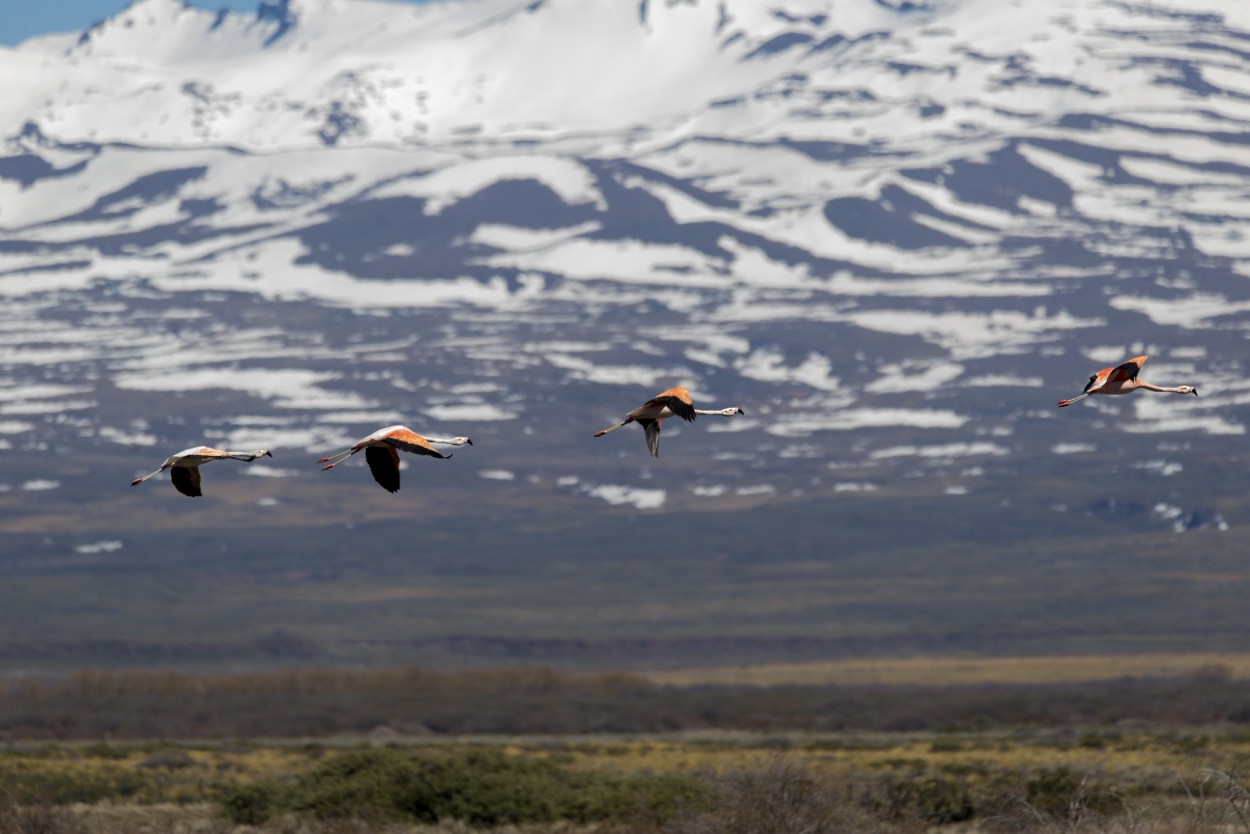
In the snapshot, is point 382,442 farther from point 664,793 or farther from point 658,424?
point 664,793

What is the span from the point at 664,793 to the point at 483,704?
74.3 metres

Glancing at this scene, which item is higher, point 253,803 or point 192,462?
point 192,462

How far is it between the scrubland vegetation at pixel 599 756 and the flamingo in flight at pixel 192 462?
1299 centimetres

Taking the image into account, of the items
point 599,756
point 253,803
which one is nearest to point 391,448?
point 253,803

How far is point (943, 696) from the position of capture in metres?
121

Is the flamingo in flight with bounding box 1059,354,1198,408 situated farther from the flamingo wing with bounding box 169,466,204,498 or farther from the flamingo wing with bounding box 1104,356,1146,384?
the flamingo wing with bounding box 169,466,204,498

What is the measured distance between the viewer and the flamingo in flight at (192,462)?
16.1 metres

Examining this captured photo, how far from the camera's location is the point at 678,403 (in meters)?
16.4

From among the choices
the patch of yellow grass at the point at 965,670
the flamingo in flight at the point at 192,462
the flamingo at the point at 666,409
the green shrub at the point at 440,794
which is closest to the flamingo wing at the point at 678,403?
the flamingo at the point at 666,409

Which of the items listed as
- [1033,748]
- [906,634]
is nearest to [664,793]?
→ [1033,748]

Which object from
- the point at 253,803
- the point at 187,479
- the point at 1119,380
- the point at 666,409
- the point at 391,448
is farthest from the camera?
the point at 253,803

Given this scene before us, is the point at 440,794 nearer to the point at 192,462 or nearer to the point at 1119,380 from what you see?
the point at 192,462

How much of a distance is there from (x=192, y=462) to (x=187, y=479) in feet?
3.68

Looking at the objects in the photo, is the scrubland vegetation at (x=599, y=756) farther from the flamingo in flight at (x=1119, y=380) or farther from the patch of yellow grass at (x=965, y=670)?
the patch of yellow grass at (x=965, y=670)
